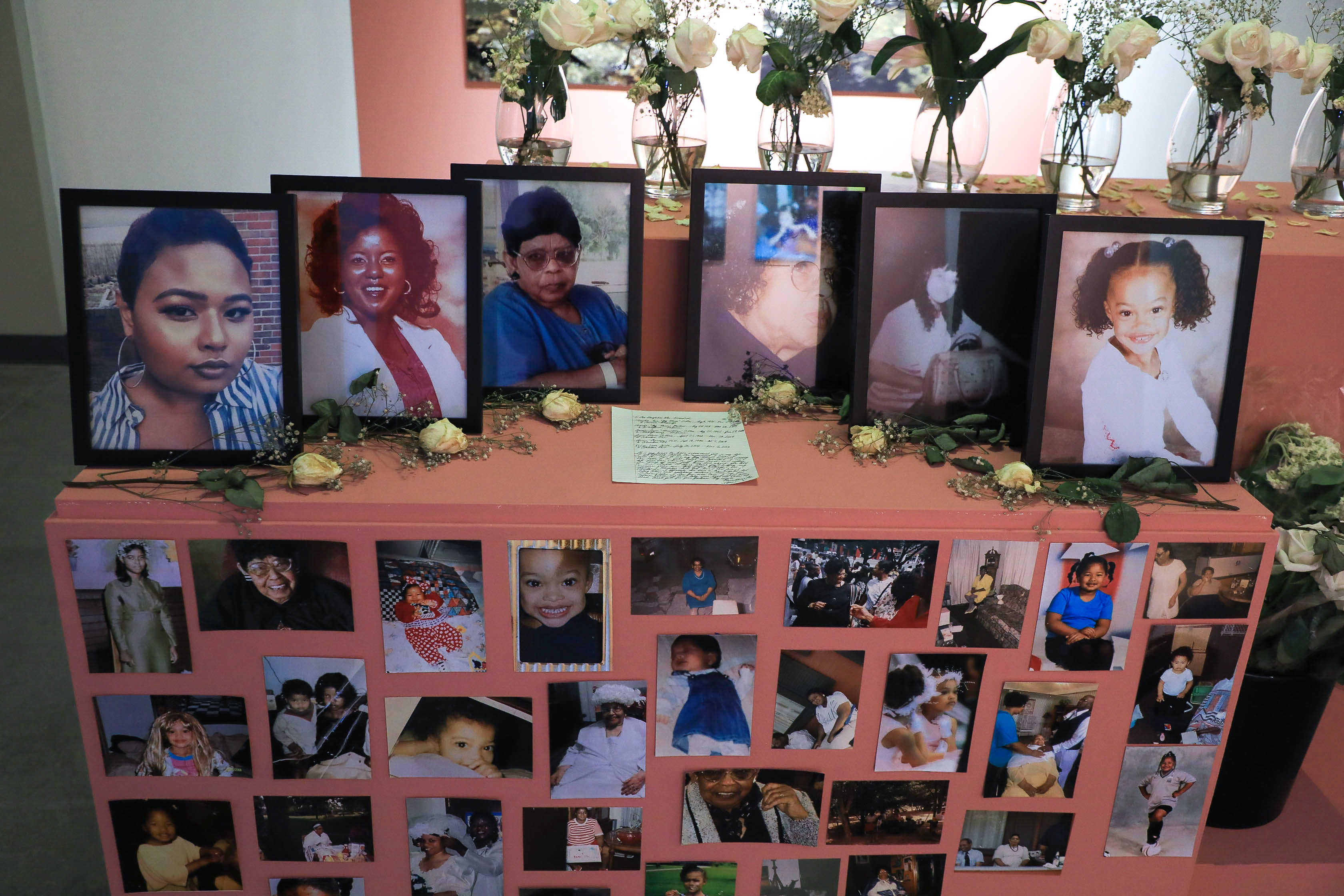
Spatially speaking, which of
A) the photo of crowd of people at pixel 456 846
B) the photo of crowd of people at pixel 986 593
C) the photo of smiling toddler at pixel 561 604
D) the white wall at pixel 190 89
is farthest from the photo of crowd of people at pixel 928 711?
the white wall at pixel 190 89

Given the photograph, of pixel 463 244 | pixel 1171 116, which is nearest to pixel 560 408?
pixel 463 244

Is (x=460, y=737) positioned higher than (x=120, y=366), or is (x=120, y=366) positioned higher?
(x=120, y=366)

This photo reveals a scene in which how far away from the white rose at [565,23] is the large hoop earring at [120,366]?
69 centimetres

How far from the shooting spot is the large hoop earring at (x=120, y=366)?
49.1 inches

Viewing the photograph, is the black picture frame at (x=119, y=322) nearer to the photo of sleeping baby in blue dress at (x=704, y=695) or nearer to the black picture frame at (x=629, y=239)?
the black picture frame at (x=629, y=239)

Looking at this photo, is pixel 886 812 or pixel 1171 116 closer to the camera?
pixel 886 812

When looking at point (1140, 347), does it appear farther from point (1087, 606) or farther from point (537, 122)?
point (537, 122)

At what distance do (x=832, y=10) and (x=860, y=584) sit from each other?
784 mm

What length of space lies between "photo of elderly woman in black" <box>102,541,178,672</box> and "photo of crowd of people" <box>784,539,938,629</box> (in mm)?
770

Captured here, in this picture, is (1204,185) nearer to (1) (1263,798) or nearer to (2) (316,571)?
(1) (1263,798)

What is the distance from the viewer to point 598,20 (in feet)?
4.61

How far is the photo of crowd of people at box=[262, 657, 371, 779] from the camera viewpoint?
1261mm

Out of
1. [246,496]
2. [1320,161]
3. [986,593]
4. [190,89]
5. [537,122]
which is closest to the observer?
[246,496]

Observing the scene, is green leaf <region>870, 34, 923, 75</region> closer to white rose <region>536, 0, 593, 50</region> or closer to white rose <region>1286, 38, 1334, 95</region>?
white rose <region>536, 0, 593, 50</region>
